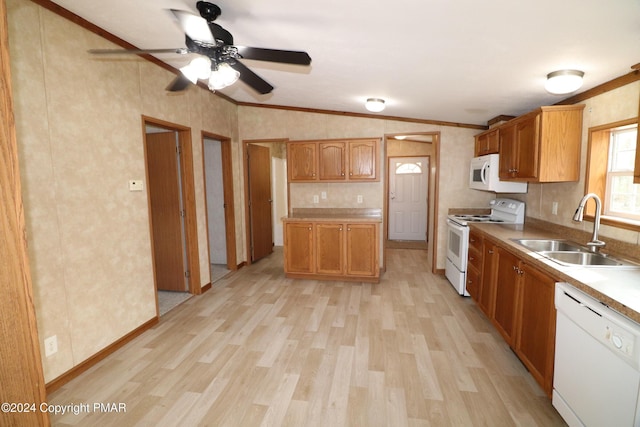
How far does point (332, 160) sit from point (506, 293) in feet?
9.06

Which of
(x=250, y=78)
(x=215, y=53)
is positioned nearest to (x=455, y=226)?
(x=250, y=78)

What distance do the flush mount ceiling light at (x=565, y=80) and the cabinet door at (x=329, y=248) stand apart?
2702 millimetres

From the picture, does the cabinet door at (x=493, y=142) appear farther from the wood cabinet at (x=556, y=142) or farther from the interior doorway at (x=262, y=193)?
the interior doorway at (x=262, y=193)

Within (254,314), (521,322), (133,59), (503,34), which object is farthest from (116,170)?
(521,322)

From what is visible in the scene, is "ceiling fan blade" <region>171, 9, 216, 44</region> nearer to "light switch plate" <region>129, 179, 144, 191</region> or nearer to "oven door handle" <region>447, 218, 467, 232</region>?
"light switch plate" <region>129, 179, 144, 191</region>

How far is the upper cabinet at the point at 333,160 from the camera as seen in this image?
14.4ft

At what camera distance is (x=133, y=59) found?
9.17 feet

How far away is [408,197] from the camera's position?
6910 mm

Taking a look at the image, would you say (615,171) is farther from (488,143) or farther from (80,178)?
(80,178)

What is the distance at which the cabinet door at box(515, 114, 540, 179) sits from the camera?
2.78m

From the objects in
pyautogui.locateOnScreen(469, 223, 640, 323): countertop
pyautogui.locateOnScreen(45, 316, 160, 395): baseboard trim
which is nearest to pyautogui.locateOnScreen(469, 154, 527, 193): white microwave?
pyautogui.locateOnScreen(469, 223, 640, 323): countertop

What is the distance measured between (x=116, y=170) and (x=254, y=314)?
1.95m

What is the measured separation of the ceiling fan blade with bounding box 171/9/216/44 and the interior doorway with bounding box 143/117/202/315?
2.21m

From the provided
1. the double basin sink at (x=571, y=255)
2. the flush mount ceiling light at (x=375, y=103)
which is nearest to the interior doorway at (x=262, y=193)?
the flush mount ceiling light at (x=375, y=103)
